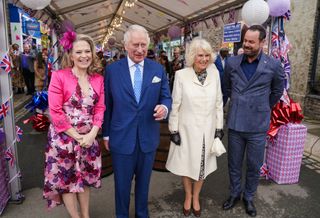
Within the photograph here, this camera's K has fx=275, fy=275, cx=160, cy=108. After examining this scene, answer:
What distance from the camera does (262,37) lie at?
246cm

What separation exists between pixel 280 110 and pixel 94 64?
2.31 metres

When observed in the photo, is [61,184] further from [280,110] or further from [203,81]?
[280,110]

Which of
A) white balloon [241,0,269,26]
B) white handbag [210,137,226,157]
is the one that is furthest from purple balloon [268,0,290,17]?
white handbag [210,137,226,157]

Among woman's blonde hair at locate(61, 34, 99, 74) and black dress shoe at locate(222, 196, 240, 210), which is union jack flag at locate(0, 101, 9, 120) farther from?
black dress shoe at locate(222, 196, 240, 210)

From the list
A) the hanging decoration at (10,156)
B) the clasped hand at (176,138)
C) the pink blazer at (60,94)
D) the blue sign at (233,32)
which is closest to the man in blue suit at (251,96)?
the clasped hand at (176,138)

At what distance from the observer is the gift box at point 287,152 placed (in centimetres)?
324

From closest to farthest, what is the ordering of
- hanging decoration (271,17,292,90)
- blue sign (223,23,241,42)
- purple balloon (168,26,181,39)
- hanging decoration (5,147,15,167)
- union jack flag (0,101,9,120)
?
union jack flag (0,101,9,120), hanging decoration (5,147,15,167), hanging decoration (271,17,292,90), blue sign (223,23,241,42), purple balloon (168,26,181,39)

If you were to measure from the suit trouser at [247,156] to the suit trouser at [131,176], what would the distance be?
0.90 m

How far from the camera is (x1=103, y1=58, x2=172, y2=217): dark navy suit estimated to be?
2.11 meters

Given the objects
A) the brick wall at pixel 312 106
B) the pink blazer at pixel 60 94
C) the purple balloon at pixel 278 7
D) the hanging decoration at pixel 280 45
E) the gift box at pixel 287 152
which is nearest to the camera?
the pink blazer at pixel 60 94

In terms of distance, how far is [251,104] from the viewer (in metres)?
2.56

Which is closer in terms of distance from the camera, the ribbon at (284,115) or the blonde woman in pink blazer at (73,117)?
the blonde woman in pink blazer at (73,117)

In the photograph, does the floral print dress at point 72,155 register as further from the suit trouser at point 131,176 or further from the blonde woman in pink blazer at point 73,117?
the suit trouser at point 131,176

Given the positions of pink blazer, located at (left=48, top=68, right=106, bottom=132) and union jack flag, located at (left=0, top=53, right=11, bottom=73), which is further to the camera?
union jack flag, located at (left=0, top=53, right=11, bottom=73)
